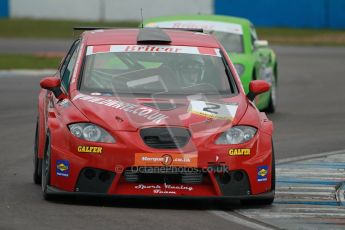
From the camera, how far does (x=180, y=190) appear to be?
948 cm

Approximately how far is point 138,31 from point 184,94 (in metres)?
1.16

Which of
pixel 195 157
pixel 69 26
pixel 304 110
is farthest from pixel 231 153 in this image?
pixel 69 26

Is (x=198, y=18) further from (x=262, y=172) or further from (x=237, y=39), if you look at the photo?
(x=262, y=172)

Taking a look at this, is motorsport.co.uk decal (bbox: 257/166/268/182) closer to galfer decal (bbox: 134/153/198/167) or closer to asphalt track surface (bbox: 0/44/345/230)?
asphalt track surface (bbox: 0/44/345/230)

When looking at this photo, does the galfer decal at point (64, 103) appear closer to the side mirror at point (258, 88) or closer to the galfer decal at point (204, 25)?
the side mirror at point (258, 88)

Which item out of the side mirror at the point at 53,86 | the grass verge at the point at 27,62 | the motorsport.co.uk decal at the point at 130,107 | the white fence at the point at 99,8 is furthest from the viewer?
the white fence at the point at 99,8

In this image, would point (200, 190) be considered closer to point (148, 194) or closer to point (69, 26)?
point (148, 194)

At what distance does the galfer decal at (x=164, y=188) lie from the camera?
944 cm

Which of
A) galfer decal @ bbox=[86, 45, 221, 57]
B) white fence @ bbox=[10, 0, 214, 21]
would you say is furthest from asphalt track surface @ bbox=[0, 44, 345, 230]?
white fence @ bbox=[10, 0, 214, 21]

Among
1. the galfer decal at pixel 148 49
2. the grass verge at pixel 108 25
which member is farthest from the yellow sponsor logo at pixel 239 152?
the grass verge at pixel 108 25

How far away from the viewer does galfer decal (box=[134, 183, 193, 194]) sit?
9.44 metres

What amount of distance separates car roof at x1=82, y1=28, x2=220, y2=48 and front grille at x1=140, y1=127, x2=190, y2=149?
1582 millimetres

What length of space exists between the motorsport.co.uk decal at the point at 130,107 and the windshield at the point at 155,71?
0.26m

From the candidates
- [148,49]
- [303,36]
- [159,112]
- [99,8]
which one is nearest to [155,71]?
[148,49]
